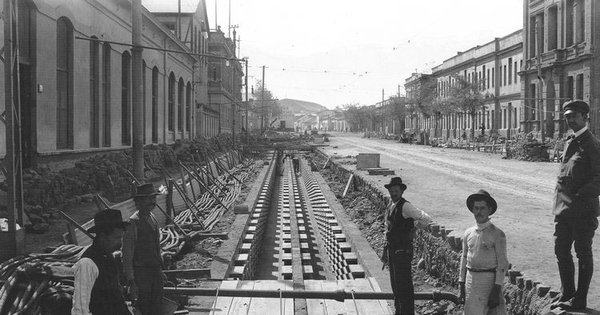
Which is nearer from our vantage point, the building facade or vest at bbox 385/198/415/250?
vest at bbox 385/198/415/250

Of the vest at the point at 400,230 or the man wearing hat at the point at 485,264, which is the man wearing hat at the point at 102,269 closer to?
the vest at the point at 400,230

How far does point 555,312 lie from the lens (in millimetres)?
6023

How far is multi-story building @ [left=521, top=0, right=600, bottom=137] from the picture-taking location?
41.2m

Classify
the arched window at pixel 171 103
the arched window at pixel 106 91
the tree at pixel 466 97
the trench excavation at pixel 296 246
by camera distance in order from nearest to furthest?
1. the trench excavation at pixel 296 246
2. the arched window at pixel 106 91
3. the arched window at pixel 171 103
4. the tree at pixel 466 97

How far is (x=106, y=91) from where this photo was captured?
2019 centimetres

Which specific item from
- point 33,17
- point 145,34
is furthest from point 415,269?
point 145,34

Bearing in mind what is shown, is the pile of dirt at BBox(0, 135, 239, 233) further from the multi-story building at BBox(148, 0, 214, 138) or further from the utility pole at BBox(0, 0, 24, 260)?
the multi-story building at BBox(148, 0, 214, 138)

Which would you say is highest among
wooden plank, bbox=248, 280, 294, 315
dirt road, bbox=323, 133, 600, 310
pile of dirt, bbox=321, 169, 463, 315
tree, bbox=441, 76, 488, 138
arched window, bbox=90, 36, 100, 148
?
tree, bbox=441, 76, 488, 138

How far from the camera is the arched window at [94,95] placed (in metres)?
18.8

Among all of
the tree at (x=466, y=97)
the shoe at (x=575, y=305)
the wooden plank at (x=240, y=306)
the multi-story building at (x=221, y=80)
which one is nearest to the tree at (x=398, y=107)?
the multi-story building at (x=221, y=80)

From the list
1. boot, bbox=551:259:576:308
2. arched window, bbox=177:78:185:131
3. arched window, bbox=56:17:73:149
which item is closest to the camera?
boot, bbox=551:259:576:308

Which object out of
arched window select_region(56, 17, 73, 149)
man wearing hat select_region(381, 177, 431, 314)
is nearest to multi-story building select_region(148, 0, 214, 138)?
arched window select_region(56, 17, 73, 149)

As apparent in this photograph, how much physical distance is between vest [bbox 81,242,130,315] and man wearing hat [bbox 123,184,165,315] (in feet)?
3.94

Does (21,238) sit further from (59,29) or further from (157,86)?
(157,86)
